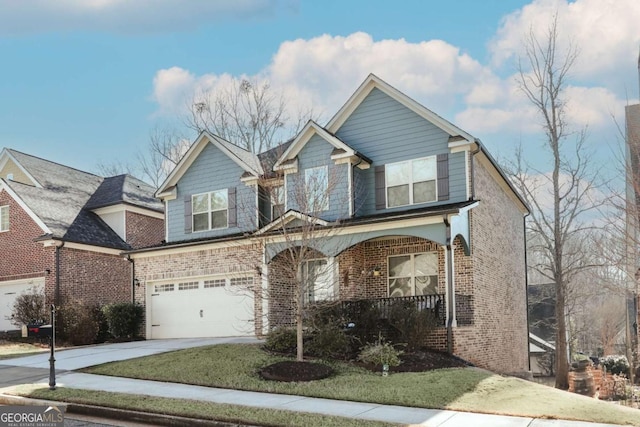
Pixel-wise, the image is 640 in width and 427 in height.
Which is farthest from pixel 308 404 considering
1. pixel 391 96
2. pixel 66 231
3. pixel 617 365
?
pixel 617 365

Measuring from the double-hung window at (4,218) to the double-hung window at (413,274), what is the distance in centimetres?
1628

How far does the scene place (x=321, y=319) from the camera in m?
15.9

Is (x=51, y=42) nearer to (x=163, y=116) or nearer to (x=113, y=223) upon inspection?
(x=113, y=223)

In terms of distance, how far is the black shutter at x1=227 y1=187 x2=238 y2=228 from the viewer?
22422mm

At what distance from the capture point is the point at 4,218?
84.3 feet

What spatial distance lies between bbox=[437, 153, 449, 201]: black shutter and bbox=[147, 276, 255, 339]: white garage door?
23.0ft

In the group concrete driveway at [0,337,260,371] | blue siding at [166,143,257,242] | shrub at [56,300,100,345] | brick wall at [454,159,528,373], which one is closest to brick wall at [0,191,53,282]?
shrub at [56,300,100,345]

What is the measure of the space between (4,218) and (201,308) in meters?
10.0

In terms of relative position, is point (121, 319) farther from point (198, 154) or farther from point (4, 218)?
point (4, 218)

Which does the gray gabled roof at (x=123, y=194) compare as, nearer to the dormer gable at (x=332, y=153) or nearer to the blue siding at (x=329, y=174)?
the dormer gable at (x=332, y=153)

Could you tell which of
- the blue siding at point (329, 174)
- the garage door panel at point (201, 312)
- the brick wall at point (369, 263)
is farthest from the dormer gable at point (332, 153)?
the garage door panel at point (201, 312)

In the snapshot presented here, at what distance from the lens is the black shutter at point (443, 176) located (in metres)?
18.8

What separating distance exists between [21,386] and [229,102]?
29.4 m

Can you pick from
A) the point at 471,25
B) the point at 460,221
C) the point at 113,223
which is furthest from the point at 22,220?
the point at 471,25
